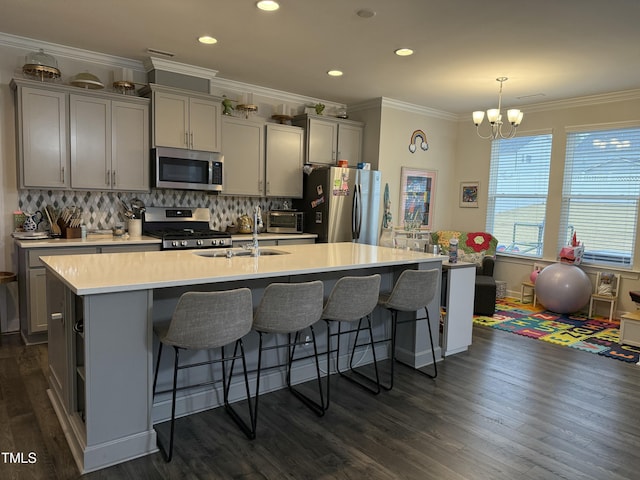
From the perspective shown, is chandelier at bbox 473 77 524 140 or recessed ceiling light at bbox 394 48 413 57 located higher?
recessed ceiling light at bbox 394 48 413 57

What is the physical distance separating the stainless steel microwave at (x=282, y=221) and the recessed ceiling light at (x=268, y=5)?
275cm

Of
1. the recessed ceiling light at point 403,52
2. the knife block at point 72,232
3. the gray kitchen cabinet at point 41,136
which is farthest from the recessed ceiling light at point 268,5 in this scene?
the knife block at point 72,232

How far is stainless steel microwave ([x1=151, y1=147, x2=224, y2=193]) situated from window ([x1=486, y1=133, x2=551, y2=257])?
4.12 m

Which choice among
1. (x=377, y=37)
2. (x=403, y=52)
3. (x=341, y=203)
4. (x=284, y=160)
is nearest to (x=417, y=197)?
(x=341, y=203)

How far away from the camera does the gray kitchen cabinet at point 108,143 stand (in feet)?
13.8

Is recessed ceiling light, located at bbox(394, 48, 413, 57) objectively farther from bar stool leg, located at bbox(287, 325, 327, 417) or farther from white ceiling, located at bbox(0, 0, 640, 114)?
bar stool leg, located at bbox(287, 325, 327, 417)

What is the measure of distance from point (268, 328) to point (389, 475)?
97 cm

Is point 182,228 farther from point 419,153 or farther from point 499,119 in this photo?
point 499,119

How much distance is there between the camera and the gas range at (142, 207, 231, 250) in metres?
4.48

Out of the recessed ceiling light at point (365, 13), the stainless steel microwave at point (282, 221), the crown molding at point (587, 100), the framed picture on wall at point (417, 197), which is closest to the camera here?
the recessed ceiling light at point (365, 13)

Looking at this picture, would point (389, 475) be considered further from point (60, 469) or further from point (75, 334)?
point (75, 334)

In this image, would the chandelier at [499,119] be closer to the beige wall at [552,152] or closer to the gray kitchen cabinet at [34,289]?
the beige wall at [552,152]

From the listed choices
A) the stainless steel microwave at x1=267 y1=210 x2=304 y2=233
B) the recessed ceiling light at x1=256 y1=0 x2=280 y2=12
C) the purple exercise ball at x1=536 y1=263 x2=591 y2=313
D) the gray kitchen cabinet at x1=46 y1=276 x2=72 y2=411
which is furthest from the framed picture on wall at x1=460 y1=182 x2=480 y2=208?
the gray kitchen cabinet at x1=46 y1=276 x2=72 y2=411

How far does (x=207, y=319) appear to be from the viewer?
2.21 meters
